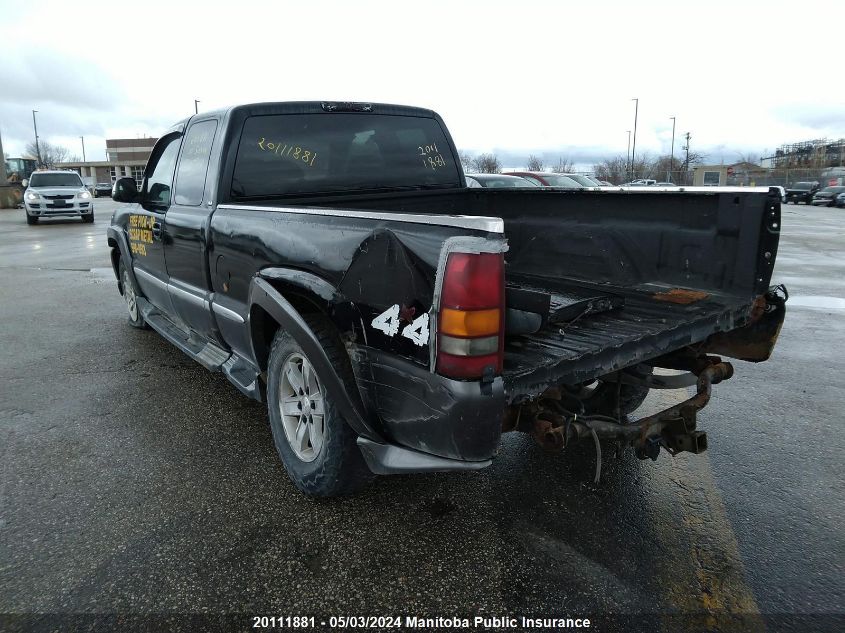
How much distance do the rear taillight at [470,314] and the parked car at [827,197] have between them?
1759 inches

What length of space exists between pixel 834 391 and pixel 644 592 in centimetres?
322

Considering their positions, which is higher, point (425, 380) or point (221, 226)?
point (221, 226)

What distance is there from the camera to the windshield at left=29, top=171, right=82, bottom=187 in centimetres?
2128

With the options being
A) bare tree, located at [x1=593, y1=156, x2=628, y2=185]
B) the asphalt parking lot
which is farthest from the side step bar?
bare tree, located at [x1=593, y1=156, x2=628, y2=185]

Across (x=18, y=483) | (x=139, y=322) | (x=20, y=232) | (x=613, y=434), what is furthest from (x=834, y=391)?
(x=20, y=232)

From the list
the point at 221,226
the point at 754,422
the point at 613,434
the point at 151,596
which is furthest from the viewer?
the point at 754,422

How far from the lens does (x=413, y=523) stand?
9.55ft

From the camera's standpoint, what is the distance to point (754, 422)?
4102 millimetres

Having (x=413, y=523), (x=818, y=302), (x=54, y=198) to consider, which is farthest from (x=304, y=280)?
(x=54, y=198)

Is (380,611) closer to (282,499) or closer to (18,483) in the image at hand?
(282,499)

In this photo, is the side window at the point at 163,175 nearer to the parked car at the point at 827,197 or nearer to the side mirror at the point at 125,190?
the side mirror at the point at 125,190

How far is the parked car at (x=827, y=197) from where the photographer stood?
38.5 meters

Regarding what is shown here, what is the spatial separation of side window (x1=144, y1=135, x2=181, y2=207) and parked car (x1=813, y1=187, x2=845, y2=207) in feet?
143

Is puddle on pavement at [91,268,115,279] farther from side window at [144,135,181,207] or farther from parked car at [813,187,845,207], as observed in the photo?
parked car at [813,187,845,207]
